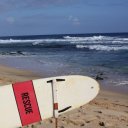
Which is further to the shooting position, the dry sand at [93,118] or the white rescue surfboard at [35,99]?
the dry sand at [93,118]

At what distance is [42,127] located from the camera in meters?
→ 6.48

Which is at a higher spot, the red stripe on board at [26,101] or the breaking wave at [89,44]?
the red stripe on board at [26,101]

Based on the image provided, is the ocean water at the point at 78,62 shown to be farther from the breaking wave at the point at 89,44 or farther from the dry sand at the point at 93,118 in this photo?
the dry sand at the point at 93,118

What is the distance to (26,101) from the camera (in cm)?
584

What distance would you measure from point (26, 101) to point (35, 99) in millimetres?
151

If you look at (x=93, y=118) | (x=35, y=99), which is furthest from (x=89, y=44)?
(x=35, y=99)

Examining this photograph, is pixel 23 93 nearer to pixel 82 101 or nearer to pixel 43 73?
pixel 82 101

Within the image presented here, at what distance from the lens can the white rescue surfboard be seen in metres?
5.79

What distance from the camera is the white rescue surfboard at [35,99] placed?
579 centimetres

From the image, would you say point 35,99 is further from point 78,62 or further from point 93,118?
point 78,62

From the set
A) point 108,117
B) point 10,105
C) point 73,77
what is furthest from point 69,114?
point 10,105

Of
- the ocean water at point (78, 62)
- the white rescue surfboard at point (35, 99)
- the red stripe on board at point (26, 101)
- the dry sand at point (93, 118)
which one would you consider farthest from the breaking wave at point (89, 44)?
the red stripe on board at point (26, 101)

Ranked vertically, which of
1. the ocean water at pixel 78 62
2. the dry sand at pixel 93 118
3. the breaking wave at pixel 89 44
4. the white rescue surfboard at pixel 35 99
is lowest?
the breaking wave at pixel 89 44

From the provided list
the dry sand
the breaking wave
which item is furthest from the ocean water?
the dry sand
